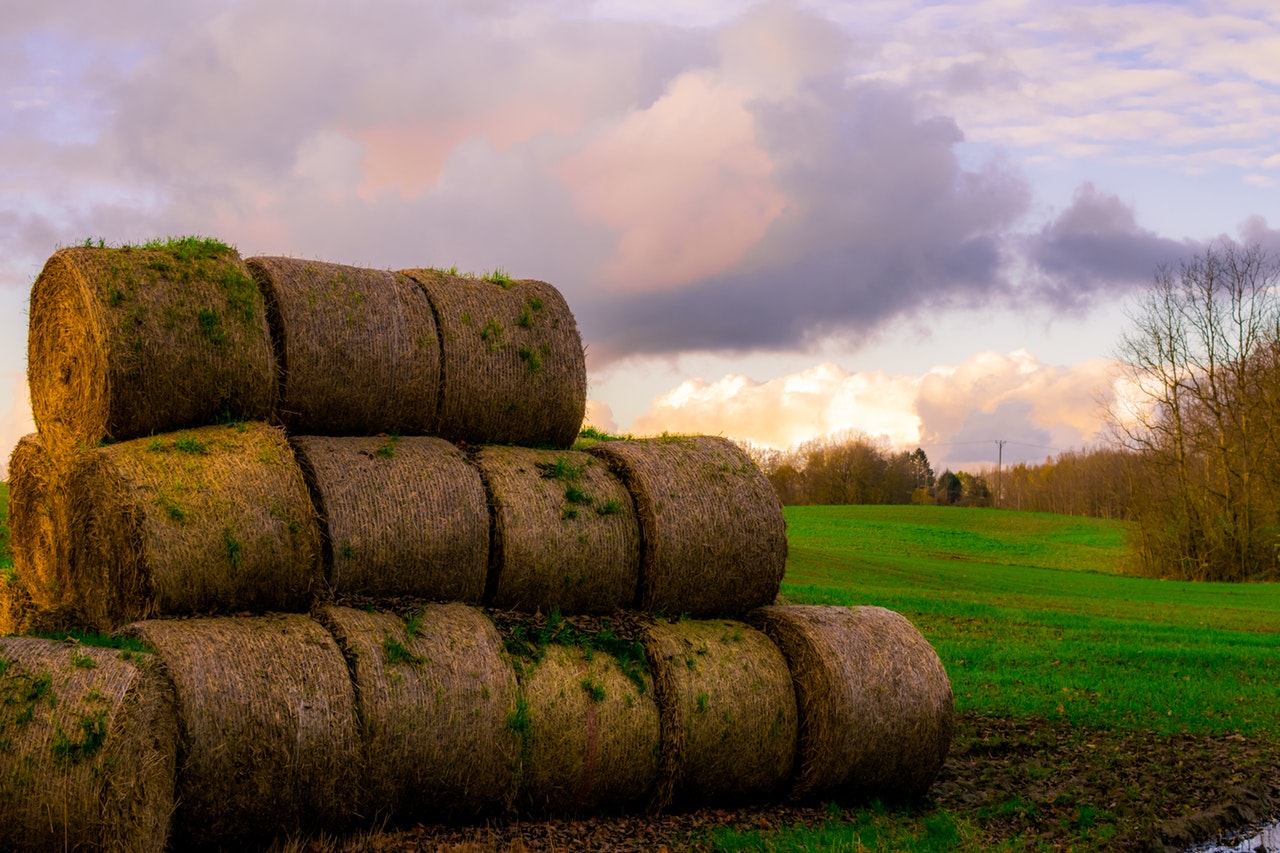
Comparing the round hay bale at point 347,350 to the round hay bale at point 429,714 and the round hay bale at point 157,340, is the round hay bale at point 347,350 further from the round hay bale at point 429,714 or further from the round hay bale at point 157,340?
the round hay bale at point 429,714

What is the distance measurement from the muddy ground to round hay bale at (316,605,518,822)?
235 millimetres

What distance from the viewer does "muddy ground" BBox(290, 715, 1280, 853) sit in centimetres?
747

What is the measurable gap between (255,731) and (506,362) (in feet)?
11.8

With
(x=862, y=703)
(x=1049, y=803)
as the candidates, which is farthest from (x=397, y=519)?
(x=1049, y=803)

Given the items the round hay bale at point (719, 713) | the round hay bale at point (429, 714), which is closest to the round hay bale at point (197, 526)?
the round hay bale at point (429, 714)

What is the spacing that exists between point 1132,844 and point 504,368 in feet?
19.7

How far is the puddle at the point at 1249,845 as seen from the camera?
850 centimetres

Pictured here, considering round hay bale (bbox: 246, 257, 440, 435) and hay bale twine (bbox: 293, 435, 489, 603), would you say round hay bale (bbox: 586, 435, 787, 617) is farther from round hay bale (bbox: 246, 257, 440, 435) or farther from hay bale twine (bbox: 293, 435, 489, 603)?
round hay bale (bbox: 246, 257, 440, 435)

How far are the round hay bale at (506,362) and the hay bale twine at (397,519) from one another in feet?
2.61

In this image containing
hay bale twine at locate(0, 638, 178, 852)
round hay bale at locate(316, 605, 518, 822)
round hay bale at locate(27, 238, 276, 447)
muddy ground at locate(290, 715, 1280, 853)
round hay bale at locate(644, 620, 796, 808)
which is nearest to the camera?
hay bale twine at locate(0, 638, 178, 852)

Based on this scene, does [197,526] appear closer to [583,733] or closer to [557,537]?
[557,537]

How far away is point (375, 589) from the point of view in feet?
25.9

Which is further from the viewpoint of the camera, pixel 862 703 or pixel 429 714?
pixel 862 703

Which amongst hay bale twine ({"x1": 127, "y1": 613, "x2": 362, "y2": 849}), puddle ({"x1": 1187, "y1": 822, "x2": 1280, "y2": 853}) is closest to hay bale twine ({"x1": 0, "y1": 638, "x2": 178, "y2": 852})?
hay bale twine ({"x1": 127, "y1": 613, "x2": 362, "y2": 849})
